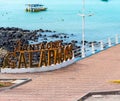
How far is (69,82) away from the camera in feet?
61.6

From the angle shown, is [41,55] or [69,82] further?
[41,55]

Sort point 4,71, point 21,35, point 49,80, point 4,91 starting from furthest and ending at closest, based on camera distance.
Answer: point 21,35 < point 4,71 < point 49,80 < point 4,91

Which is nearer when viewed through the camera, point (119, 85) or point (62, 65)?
point (119, 85)

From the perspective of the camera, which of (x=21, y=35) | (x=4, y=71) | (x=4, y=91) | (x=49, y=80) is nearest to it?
(x=4, y=91)

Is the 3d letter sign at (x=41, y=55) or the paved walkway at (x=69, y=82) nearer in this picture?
the paved walkway at (x=69, y=82)

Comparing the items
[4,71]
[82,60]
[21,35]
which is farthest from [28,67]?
[21,35]

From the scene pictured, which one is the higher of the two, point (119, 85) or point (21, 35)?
point (119, 85)

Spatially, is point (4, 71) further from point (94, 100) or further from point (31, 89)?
point (94, 100)

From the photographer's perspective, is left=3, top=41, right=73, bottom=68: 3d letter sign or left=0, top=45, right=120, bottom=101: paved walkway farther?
left=3, top=41, right=73, bottom=68: 3d letter sign

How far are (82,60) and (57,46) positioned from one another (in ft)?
6.53

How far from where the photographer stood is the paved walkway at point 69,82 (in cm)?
1627

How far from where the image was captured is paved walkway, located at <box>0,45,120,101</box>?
16266 millimetres

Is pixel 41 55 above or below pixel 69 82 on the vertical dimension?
above

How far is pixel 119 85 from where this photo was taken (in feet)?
58.9
